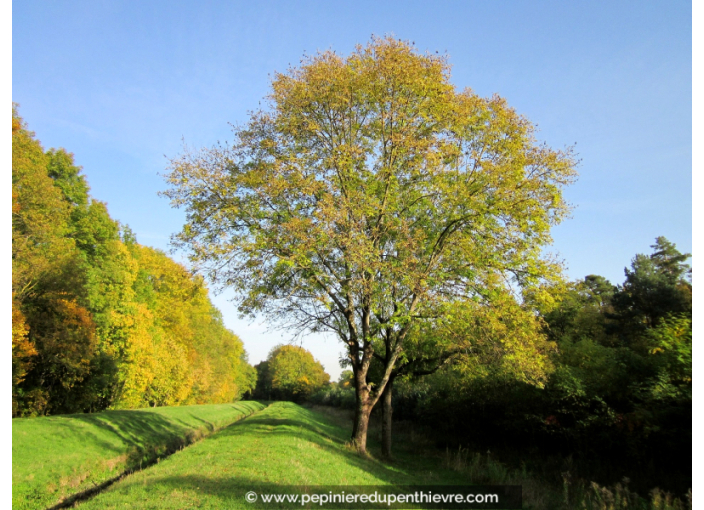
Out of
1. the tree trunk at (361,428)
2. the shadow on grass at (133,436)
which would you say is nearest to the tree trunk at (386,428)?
the tree trunk at (361,428)

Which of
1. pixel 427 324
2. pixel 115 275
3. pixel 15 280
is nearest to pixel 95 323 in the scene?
pixel 115 275

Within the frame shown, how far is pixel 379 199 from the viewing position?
628 inches

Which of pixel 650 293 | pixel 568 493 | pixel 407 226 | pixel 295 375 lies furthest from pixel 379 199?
pixel 295 375

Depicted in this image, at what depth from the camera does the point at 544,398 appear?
61.6 feet

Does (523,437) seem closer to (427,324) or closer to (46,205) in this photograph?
(427,324)

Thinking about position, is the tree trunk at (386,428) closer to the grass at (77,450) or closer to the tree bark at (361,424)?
the tree bark at (361,424)

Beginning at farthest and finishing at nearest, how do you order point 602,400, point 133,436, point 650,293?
1. point 650,293
2. point 133,436
3. point 602,400

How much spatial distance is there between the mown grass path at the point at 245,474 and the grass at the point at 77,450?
3.35m

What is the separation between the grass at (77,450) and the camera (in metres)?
13.2

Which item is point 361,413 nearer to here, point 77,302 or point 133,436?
point 133,436

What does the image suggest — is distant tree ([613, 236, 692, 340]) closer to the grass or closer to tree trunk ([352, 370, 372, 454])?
tree trunk ([352, 370, 372, 454])

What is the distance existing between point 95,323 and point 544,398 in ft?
102

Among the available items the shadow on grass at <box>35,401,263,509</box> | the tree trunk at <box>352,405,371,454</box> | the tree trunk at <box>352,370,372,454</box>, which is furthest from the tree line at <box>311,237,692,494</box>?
the shadow on grass at <box>35,401,263,509</box>

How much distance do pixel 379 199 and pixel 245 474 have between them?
34.3 feet
